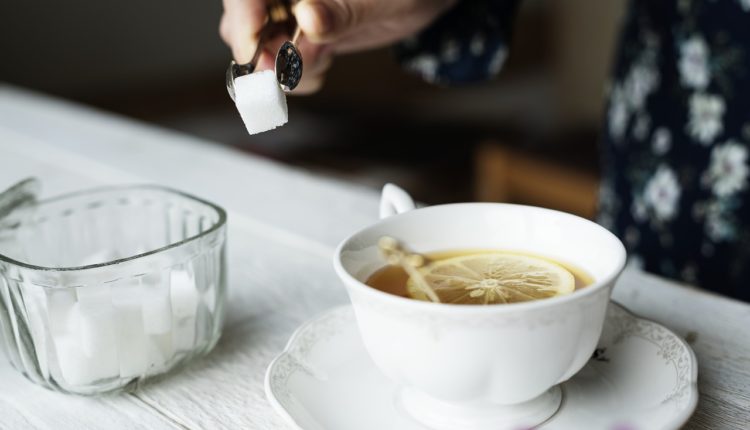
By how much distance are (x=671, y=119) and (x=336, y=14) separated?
48cm

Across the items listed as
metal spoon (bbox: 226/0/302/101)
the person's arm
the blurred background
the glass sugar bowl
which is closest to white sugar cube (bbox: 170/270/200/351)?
the glass sugar bowl

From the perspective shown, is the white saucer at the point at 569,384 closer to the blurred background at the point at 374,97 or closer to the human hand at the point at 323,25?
the human hand at the point at 323,25

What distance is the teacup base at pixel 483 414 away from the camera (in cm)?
42

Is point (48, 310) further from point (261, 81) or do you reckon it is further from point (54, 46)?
point (54, 46)

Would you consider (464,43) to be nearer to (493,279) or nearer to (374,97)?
(493,279)

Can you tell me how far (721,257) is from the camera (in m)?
0.94

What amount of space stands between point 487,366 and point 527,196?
208cm

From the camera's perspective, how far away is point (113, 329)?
475 mm

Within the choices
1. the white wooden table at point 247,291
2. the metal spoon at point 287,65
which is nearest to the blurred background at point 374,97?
the white wooden table at point 247,291

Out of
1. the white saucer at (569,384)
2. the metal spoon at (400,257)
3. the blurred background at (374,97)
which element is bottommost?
the blurred background at (374,97)

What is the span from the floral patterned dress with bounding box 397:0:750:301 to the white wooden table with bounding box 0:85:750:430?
29 centimetres

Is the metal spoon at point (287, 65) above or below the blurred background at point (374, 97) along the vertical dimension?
above

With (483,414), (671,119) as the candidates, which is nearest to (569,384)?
(483,414)

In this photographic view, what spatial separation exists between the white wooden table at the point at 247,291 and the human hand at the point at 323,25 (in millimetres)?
136
